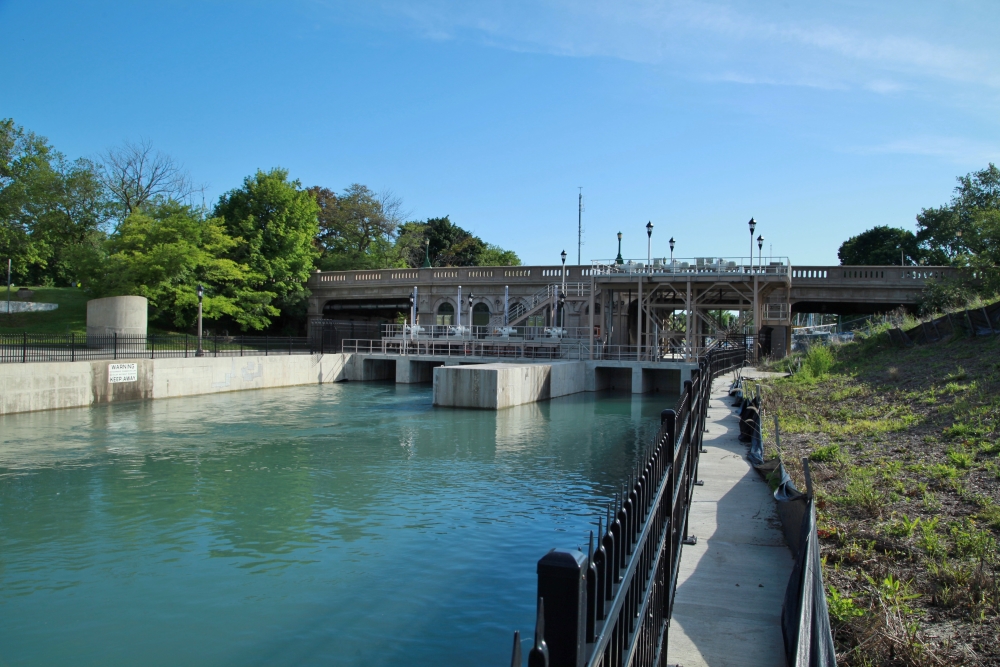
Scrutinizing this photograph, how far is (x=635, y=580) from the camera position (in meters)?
3.87

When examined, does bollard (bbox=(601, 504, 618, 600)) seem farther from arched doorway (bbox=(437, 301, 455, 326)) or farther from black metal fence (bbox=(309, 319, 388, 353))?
arched doorway (bbox=(437, 301, 455, 326))

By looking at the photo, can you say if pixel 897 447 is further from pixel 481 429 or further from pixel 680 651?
pixel 481 429

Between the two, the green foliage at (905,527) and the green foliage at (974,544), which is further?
the green foliage at (905,527)

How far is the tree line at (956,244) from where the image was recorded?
103 ft

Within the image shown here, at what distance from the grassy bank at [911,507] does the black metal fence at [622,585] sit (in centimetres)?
141

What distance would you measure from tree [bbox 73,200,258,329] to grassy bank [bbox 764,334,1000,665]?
39655 millimetres

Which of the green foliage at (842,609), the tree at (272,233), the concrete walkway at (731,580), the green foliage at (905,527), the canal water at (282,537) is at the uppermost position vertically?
the tree at (272,233)

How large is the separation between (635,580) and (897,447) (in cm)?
935

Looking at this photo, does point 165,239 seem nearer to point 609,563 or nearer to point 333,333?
point 333,333

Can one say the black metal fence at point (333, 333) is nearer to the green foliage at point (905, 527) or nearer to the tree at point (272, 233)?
the tree at point (272, 233)

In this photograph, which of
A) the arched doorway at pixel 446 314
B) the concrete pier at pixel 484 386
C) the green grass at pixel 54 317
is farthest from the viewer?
the arched doorway at pixel 446 314

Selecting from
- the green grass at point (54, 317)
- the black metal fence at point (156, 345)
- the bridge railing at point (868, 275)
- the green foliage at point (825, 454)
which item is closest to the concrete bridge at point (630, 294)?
the bridge railing at point (868, 275)

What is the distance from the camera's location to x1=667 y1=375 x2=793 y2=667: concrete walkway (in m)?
5.38

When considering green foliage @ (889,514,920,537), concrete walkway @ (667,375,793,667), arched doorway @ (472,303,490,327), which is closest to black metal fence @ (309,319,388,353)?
arched doorway @ (472,303,490,327)
